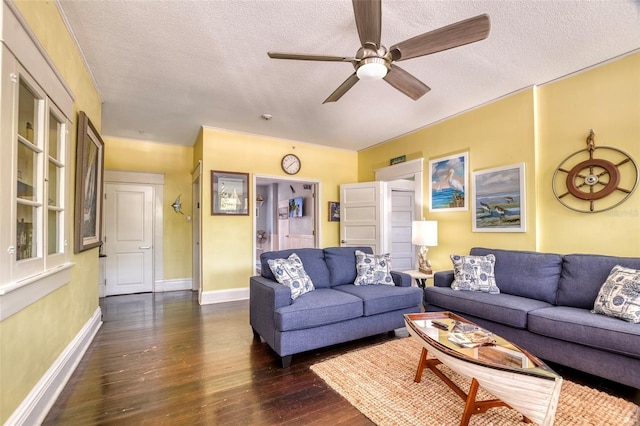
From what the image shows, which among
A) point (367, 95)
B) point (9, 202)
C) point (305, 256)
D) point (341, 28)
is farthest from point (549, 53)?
point (9, 202)

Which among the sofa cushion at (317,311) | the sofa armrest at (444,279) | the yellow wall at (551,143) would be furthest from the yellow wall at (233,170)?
the sofa armrest at (444,279)

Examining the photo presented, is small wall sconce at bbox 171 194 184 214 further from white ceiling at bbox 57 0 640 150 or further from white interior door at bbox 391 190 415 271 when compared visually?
white interior door at bbox 391 190 415 271

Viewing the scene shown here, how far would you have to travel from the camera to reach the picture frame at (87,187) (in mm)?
2568

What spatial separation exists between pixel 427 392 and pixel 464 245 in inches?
95.6

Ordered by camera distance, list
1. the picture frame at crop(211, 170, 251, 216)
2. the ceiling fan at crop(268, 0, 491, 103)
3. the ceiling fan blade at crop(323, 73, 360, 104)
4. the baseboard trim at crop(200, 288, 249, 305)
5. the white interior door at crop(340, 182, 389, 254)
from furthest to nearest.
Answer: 1. the white interior door at crop(340, 182, 389, 254)
2. the picture frame at crop(211, 170, 251, 216)
3. the baseboard trim at crop(200, 288, 249, 305)
4. the ceiling fan blade at crop(323, 73, 360, 104)
5. the ceiling fan at crop(268, 0, 491, 103)

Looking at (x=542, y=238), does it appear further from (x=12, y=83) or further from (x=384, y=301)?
(x=12, y=83)

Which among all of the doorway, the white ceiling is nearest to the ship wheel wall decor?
the white ceiling

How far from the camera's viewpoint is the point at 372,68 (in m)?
2.08

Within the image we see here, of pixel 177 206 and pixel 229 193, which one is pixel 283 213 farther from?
pixel 229 193

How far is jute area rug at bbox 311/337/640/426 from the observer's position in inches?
71.2

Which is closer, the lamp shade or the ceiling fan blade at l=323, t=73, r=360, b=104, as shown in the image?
the ceiling fan blade at l=323, t=73, r=360, b=104

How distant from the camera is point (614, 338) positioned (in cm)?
202

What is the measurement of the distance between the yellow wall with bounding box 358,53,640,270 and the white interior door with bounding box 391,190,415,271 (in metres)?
1.02

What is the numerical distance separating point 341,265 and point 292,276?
830 mm
